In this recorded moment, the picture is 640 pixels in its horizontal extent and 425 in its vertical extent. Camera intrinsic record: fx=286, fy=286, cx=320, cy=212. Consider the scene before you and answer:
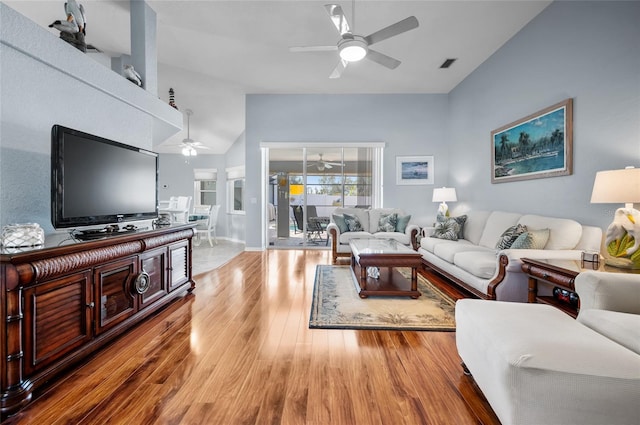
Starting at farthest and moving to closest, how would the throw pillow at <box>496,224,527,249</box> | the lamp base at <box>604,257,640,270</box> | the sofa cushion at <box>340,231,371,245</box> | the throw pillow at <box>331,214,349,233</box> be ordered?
1. the throw pillow at <box>331,214,349,233</box>
2. the sofa cushion at <box>340,231,371,245</box>
3. the throw pillow at <box>496,224,527,249</box>
4. the lamp base at <box>604,257,640,270</box>

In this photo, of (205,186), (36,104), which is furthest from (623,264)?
(205,186)

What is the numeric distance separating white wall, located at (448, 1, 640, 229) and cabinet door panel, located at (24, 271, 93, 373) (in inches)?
162

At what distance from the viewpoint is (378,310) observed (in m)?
2.65

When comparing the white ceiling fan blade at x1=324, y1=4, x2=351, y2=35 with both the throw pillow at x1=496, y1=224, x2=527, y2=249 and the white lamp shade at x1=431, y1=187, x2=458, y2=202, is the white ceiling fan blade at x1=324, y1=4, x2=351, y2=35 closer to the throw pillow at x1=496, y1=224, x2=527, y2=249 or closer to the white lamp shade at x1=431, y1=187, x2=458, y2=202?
the throw pillow at x1=496, y1=224, x2=527, y2=249

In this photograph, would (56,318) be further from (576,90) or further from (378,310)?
(576,90)

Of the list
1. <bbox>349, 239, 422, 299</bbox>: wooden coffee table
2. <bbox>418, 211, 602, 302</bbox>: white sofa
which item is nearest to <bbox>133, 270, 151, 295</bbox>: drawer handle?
<bbox>349, 239, 422, 299</bbox>: wooden coffee table

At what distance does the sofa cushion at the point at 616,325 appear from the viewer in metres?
1.16

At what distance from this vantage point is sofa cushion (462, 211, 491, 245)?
399 cm

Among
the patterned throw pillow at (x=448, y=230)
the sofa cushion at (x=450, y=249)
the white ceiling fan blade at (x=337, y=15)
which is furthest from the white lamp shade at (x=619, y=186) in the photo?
the white ceiling fan blade at (x=337, y=15)

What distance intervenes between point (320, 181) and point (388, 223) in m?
1.94

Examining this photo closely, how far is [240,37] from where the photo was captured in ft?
12.9

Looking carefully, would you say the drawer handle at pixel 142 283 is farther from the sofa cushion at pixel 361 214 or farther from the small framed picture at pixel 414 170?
the small framed picture at pixel 414 170

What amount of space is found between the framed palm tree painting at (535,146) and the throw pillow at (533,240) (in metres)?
0.80

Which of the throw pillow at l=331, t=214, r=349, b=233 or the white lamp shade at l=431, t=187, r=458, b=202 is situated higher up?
the white lamp shade at l=431, t=187, r=458, b=202
